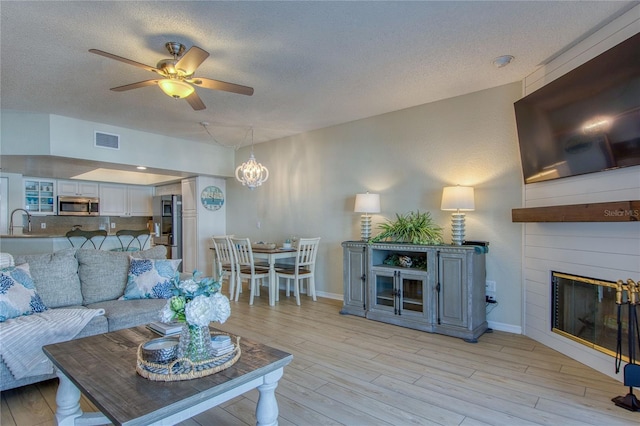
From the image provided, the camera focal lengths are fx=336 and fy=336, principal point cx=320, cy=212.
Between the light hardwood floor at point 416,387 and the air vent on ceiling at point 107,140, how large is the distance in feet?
11.6

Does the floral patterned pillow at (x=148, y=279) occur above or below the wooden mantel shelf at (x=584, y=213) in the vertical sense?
below

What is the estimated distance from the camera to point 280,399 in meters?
2.25

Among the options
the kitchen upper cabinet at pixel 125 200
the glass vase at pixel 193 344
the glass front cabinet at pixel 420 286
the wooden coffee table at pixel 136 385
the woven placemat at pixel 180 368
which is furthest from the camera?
the kitchen upper cabinet at pixel 125 200

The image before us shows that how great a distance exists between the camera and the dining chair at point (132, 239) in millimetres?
4917

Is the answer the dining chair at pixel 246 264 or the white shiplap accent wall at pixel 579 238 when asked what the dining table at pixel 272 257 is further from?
the white shiplap accent wall at pixel 579 238

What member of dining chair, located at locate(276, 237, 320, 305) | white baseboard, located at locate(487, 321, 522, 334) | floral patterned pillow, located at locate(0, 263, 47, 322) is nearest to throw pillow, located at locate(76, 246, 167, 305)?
floral patterned pillow, located at locate(0, 263, 47, 322)

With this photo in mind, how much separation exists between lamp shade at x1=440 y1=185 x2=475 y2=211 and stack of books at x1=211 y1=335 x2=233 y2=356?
273 centimetres

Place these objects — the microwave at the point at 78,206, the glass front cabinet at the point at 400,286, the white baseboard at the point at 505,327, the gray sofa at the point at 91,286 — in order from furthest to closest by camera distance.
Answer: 1. the microwave at the point at 78,206
2. the glass front cabinet at the point at 400,286
3. the white baseboard at the point at 505,327
4. the gray sofa at the point at 91,286

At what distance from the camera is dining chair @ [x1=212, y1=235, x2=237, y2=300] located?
16.4 feet

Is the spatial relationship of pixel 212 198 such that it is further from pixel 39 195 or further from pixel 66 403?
pixel 66 403

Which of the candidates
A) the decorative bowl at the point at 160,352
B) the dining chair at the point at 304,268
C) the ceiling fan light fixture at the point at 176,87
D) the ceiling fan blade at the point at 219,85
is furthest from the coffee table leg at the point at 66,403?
the dining chair at the point at 304,268

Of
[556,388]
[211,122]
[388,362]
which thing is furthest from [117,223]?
[556,388]

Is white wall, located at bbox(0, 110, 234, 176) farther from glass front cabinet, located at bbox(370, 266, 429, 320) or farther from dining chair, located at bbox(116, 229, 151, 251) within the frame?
glass front cabinet, located at bbox(370, 266, 429, 320)

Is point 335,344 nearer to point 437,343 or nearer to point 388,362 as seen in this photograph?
point 388,362
